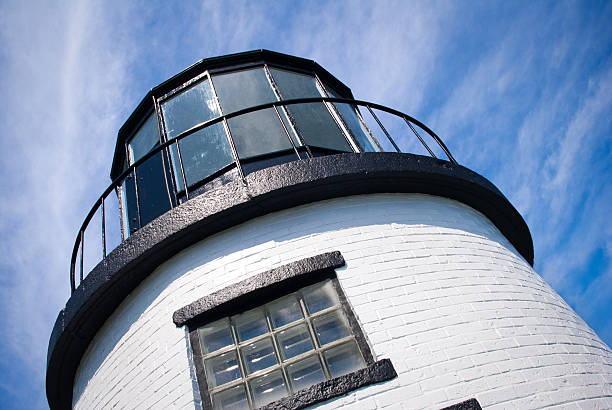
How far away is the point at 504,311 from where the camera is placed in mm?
3209

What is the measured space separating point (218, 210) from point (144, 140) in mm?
3188

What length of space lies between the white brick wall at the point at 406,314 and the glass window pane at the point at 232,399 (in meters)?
0.16

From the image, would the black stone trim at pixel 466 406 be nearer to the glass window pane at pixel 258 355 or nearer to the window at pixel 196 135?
the glass window pane at pixel 258 355

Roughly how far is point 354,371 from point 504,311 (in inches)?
50.6

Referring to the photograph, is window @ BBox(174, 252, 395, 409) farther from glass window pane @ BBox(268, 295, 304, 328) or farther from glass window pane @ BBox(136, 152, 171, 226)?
glass window pane @ BBox(136, 152, 171, 226)

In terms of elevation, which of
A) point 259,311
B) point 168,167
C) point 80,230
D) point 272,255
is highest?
point 168,167

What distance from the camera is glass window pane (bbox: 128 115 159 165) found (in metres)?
5.95

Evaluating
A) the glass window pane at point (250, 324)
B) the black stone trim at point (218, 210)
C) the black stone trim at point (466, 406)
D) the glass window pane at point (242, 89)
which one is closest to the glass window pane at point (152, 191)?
the glass window pane at point (242, 89)

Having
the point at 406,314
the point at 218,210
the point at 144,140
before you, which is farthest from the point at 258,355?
the point at 144,140

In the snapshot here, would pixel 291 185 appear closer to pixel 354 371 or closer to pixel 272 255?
pixel 272 255

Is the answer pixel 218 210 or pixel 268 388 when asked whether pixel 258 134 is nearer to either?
pixel 218 210

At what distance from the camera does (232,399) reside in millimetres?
2930

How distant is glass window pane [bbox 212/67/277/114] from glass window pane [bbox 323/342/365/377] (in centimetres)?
355

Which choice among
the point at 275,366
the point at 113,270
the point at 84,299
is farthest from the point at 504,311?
the point at 84,299
